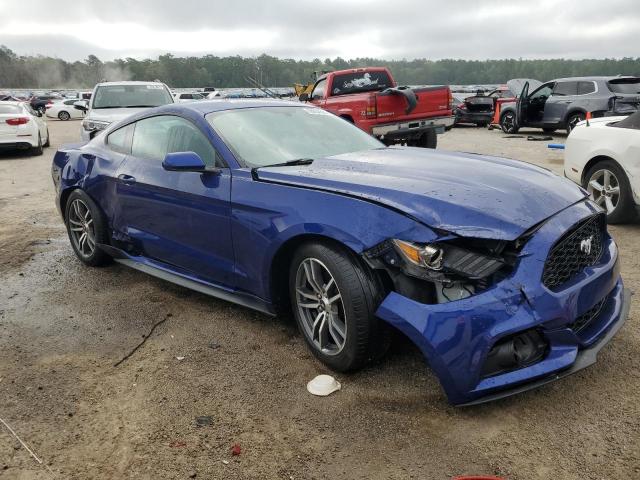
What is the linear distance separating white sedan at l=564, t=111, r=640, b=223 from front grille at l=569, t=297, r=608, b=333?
3.15 meters

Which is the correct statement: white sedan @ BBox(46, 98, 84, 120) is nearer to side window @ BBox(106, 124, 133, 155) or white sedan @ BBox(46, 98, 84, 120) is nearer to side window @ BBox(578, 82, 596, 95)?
side window @ BBox(578, 82, 596, 95)

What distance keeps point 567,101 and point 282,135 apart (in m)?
13.9

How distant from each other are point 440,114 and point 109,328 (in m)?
8.85

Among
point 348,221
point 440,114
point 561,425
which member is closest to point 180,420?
point 348,221

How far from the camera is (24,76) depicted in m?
97.5

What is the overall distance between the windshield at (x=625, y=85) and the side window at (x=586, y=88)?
0.41m

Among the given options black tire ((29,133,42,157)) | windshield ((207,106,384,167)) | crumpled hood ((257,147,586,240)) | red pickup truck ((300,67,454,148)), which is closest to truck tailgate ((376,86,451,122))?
red pickup truck ((300,67,454,148))

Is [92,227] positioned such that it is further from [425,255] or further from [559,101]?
[559,101]

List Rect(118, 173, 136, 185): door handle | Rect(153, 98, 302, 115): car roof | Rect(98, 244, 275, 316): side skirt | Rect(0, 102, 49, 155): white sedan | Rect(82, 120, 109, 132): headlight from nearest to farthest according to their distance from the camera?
Rect(98, 244, 275, 316): side skirt < Rect(153, 98, 302, 115): car roof < Rect(118, 173, 136, 185): door handle < Rect(82, 120, 109, 132): headlight < Rect(0, 102, 49, 155): white sedan

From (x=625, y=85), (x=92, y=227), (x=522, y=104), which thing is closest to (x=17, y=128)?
(x=92, y=227)

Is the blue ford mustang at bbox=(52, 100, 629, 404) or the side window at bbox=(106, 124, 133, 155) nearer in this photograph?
the blue ford mustang at bbox=(52, 100, 629, 404)

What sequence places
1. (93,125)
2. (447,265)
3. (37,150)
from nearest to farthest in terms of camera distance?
(447,265)
(93,125)
(37,150)

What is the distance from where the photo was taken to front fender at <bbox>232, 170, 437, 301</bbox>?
271cm

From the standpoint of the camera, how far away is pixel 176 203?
12.5ft
